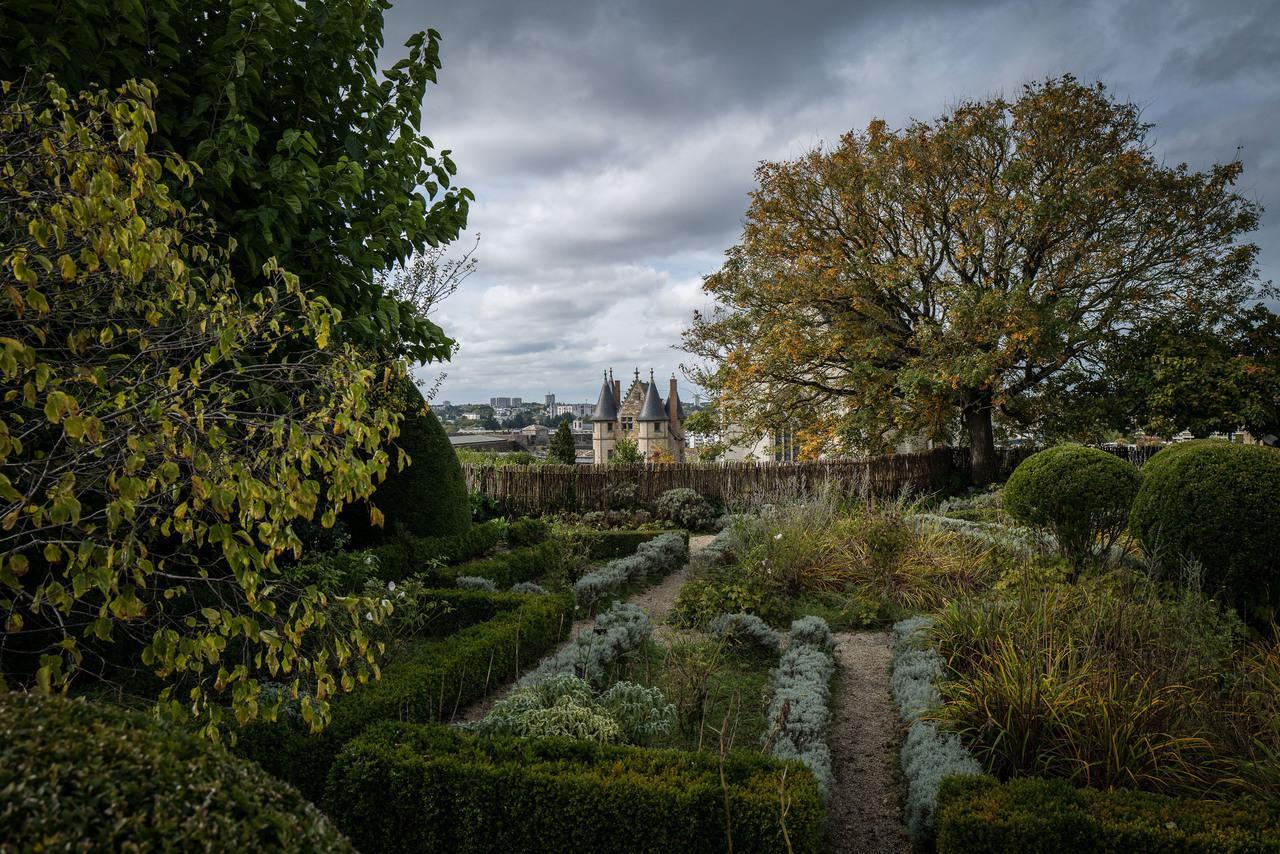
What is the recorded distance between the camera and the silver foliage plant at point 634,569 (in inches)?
305

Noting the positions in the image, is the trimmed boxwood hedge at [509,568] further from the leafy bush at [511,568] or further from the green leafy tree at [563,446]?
the green leafy tree at [563,446]

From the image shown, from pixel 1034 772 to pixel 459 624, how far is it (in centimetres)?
454

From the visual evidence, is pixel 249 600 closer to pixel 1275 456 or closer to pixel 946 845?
pixel 946 845

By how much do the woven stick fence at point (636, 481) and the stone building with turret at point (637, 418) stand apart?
22737mm

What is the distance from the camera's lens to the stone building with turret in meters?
39.7

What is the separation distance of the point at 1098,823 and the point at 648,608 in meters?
5.34

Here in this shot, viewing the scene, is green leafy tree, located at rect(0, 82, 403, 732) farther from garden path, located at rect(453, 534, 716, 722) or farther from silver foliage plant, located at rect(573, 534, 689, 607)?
silver foliage plant, located at rect(573, 534, 689, 607)

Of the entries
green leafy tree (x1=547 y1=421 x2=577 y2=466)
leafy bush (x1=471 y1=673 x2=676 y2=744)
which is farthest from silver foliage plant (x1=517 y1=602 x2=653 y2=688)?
green leafy tree (x1=547 y1=421 x2=577 y2=466)

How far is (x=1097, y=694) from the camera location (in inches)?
147

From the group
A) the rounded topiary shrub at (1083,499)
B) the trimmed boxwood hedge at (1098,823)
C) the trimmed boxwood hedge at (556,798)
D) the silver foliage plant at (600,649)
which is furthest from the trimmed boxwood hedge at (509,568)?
the rounded topiary shrub at (1083,499)

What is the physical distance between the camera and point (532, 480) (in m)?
15.2

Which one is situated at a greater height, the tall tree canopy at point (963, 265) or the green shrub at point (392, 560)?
the tall tree canopy at point (963, 265)

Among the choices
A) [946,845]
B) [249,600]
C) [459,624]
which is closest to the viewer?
[249,600]

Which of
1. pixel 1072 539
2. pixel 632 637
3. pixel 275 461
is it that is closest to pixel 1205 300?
pixel 1072 539
